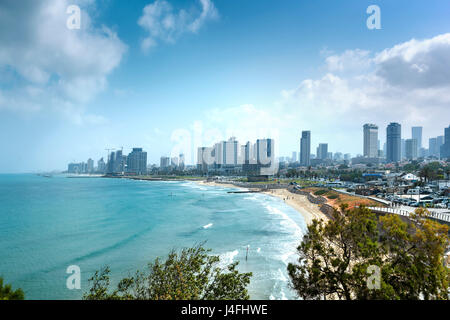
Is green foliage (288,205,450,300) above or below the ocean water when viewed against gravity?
above

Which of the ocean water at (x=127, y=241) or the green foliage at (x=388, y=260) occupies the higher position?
the green foliage at (x=388, y=260)

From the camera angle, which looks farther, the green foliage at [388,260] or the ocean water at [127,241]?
the ocean water at [127,241]

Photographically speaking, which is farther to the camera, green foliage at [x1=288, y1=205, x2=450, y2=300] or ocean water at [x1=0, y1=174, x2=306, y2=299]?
ocean water at [x1=0, y1=174, x2=306, y2=299]

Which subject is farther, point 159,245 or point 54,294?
point 159,245

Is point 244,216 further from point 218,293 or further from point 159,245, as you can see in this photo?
point 218,293

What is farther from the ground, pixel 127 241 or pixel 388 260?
pixel 388 260

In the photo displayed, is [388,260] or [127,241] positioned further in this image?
[127,241]
